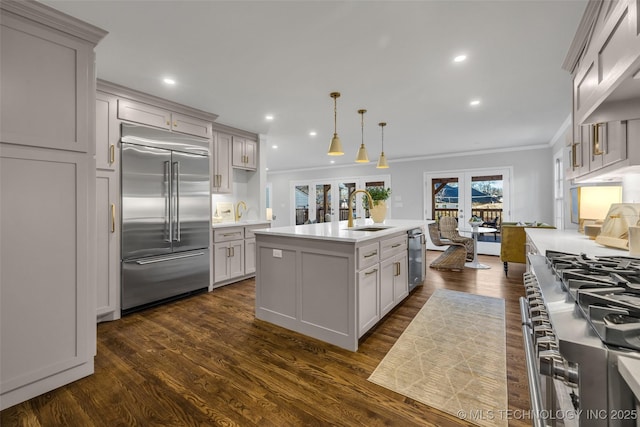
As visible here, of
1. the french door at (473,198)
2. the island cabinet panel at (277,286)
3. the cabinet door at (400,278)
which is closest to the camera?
the island cabinet panel at (277,286)

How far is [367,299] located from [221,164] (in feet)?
10.4

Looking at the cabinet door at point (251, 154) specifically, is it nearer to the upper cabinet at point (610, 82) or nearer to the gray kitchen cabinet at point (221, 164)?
the gray kitchen cabinet at point (221, 164)

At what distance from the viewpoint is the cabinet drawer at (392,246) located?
8.72ft

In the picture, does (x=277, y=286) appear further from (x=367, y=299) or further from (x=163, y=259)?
(x=163, y=259)

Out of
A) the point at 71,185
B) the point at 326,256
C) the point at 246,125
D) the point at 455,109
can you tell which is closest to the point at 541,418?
the point at 326,256

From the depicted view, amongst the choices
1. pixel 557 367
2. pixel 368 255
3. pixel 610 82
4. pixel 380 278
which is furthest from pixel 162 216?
pixel 610 82

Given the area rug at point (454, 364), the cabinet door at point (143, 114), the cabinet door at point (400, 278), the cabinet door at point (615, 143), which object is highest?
the cabinet door at point (143, 114)

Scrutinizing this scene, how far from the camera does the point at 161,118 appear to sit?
3.33m

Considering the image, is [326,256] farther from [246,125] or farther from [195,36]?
[246,125]

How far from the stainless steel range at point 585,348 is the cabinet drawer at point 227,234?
370 cm

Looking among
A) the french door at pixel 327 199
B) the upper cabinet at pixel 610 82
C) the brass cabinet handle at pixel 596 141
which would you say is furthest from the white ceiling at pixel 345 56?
the french door at pixel 327 199

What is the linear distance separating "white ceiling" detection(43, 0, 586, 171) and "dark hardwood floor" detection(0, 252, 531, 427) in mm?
2483

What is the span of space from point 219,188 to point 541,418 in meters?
4.25

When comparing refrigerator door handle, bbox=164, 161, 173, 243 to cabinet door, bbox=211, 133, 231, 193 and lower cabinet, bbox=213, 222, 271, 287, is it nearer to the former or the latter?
lower cabinet, bbox=213, 222, 271, 287
